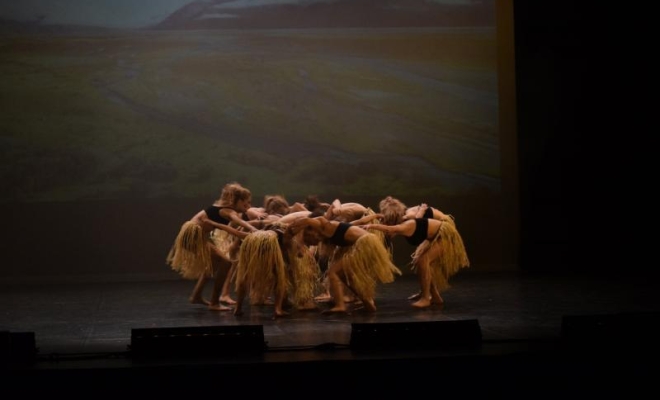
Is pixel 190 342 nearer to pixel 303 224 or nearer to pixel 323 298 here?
pixel 303 224

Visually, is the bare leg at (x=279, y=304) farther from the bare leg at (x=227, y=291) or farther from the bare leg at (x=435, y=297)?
the bare leg at (x=435, y=297)

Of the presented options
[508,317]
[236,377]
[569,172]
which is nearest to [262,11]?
[569,172]

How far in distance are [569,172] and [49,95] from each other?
5119 millimetres

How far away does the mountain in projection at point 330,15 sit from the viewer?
9.16 metres

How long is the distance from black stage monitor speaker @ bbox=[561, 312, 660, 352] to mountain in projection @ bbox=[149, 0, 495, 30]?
18.4 feet

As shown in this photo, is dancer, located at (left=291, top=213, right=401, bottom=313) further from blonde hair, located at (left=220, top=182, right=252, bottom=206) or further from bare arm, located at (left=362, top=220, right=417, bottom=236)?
blonde hair, located at (left=220, top=182, right=252, bottom=206)

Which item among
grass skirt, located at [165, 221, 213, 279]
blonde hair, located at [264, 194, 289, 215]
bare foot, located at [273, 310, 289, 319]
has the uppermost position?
blonde hair, located at [264, 194, 289, 215]

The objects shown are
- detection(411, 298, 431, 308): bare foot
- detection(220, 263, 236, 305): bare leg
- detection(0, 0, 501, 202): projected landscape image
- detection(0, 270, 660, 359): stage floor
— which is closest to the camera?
detection(0, 270, 660, 359): stage floor

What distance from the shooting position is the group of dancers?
6.20 meters

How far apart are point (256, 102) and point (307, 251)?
3.06 meters

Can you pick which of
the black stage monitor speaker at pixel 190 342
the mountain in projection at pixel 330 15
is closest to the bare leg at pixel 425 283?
the black stage monitor speaker at pixel 190 342

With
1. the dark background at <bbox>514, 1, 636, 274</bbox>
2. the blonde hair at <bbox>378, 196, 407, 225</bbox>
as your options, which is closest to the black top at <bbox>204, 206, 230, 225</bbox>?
the blonde hair at <bbox>378, 196, 407, 225</bbox>

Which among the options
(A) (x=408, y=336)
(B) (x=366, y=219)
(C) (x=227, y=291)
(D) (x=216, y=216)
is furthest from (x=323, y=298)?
(A) (x=408, y=336)

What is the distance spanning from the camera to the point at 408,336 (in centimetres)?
418
